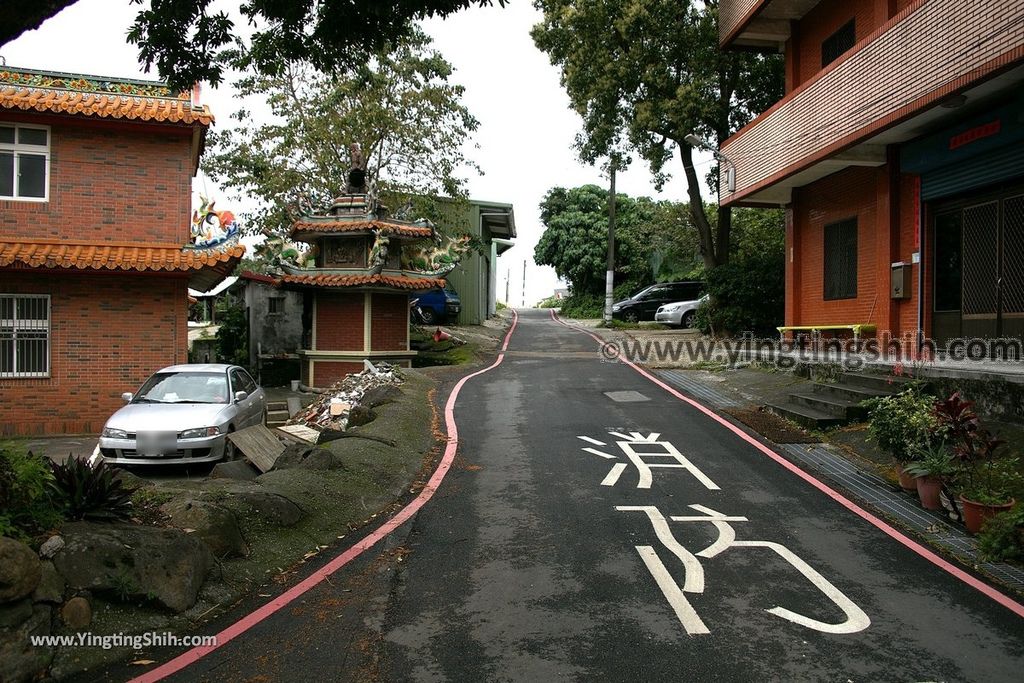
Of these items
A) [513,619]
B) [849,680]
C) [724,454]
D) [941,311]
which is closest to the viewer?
[849,680]

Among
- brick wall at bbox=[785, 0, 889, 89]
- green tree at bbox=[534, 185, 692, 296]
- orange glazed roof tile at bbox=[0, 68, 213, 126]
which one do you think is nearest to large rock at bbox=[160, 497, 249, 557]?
orange glazed roof tile at bbox=[0, 68, 213, 126]

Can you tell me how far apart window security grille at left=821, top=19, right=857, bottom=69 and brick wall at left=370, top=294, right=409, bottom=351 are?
1209 cm

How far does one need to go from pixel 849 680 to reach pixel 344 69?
6.69 m

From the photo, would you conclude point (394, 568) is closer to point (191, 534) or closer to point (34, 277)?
Answer: point (191, 534)

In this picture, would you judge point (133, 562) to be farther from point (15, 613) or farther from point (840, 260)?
point (840, 260)

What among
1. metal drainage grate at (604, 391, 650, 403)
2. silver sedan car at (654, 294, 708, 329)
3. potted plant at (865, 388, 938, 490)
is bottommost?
metal drainage grate at (604, 391, 650, 403)

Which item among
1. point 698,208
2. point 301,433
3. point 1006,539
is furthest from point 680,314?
point 1006,539

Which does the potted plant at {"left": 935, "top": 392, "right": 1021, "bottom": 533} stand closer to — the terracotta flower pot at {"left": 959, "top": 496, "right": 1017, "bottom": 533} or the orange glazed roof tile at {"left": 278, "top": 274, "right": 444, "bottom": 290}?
the terracotta flower pot at {"left": 959, "top": 496, "right": 1017, "bottom": 533}

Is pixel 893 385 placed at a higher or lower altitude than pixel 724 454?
higher

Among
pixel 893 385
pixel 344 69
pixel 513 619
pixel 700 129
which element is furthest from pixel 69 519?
pixel 700 129

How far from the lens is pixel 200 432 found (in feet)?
32.7

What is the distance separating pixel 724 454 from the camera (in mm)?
9492

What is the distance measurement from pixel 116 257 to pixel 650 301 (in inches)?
869

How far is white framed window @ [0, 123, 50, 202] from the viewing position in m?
14.7
